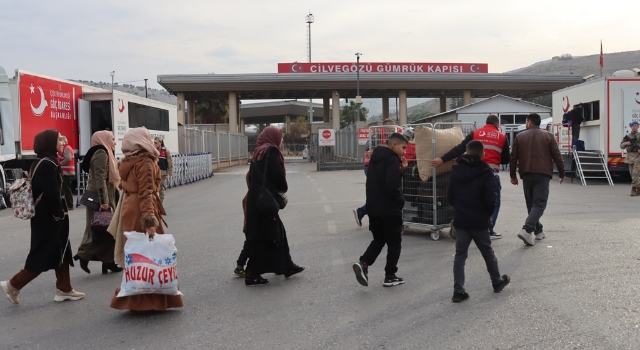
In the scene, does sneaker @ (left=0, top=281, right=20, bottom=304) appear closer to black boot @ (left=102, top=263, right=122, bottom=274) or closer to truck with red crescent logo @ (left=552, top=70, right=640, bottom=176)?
black boot @ (left=102, top=263, right=122, bottom=274)

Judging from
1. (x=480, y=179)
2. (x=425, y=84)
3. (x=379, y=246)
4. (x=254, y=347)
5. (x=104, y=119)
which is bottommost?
(x=254, y=347)

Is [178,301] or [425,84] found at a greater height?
[425,84]

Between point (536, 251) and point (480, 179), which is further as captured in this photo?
point (536, 251)

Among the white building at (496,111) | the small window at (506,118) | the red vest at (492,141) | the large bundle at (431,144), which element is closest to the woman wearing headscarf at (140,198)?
the large bundle at (431,144)

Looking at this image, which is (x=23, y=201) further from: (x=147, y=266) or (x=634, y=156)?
(x=634, y=156)

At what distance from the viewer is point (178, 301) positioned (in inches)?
226

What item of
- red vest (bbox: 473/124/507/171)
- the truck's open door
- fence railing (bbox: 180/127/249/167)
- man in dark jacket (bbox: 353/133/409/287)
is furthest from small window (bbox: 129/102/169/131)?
man in dark jacket (bbox: 353/133/409/287)

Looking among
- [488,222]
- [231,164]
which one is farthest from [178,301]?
[231,164]

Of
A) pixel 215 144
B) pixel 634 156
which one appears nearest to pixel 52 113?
pixel 634 156

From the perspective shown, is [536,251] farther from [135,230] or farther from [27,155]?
[27,155]

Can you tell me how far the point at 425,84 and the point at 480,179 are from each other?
4468cm

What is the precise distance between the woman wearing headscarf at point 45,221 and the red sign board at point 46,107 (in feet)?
38.9

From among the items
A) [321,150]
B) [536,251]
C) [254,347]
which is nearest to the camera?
[254,347]

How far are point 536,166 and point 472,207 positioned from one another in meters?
3.26
